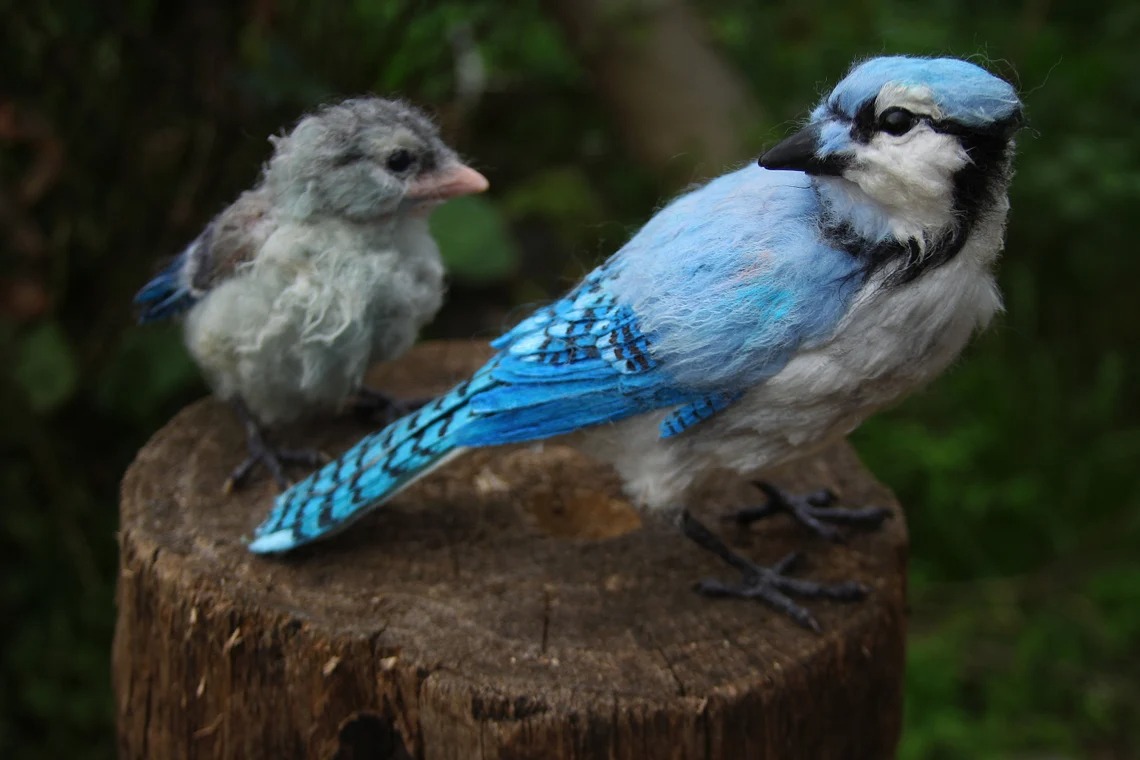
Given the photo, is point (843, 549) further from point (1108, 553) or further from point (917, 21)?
point (917, 21)

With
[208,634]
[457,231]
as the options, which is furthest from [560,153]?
[208,634]

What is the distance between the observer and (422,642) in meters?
1.90

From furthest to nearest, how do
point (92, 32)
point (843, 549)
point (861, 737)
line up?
point (92, 32)
point (843, 549)
point (861, 737)

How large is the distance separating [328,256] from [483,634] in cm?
77

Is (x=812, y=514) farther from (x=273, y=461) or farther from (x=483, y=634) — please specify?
(x=273, y=461)

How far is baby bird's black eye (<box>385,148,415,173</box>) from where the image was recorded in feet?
7.13

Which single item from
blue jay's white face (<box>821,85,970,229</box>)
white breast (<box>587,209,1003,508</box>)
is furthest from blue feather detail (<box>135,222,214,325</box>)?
blue jay's white face (<box>821,85,970,229</box>)

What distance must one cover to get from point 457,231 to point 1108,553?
2.37 meters

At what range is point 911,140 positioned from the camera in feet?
Result: 5.44

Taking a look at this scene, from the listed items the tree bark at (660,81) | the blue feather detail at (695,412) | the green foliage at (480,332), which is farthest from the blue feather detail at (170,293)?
the tree bark at (660,81)

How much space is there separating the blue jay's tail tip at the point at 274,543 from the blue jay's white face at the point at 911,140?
3.46 ft

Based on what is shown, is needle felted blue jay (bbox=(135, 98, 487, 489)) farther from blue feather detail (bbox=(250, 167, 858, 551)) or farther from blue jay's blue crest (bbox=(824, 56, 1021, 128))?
blue jay's blue crest (bbox=(824, 56, 1021, 128))

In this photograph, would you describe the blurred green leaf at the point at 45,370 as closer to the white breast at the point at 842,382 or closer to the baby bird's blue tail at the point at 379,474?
the baby bird's blue tail at the point at 379,474

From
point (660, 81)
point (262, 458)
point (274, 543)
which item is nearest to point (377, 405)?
point (262, 458)
